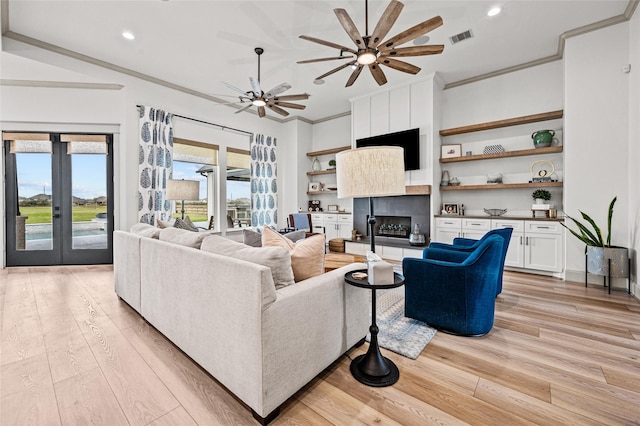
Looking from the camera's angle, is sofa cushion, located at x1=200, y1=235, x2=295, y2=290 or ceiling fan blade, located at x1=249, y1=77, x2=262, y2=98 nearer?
sofa cushion, located at x1=200, y1=235, x2=295, y2=290

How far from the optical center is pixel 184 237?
7.13 ft

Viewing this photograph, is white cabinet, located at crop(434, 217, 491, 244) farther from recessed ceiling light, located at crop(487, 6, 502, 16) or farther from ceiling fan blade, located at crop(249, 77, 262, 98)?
ceiling fan blade, located at crop(249, 77, 262, 98)

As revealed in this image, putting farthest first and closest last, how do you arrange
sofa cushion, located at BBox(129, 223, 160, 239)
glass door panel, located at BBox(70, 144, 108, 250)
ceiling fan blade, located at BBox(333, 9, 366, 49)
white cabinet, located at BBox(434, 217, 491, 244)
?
1. glass door panel, located at BBox(70, 144, 108, 250)
2. white cabinet, located at BBox(434, 217, 491, 244)
3. sofa cushion, located at BBox(129, 223, 160, 239)
4. ceiling fan blade, located at BBox(333, 9, 366, 49)

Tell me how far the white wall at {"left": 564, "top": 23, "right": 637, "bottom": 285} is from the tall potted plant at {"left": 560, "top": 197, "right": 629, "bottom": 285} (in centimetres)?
18

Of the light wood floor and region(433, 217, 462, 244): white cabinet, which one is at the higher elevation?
region(433, 217, 462, 244): white cabinet

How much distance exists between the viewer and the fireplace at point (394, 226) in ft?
18.2

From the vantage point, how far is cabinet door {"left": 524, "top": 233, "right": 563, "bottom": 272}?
12.9ft

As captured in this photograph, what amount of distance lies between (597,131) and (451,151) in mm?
1902

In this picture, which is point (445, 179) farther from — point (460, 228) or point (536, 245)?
point (536, 245)

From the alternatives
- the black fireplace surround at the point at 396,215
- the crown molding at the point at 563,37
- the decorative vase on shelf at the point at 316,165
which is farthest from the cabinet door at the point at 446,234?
the decorative vase on shelf at the point at 316,165

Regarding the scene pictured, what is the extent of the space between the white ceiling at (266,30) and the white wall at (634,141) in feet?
1.31

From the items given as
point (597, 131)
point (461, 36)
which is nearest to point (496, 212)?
point (597, 131)

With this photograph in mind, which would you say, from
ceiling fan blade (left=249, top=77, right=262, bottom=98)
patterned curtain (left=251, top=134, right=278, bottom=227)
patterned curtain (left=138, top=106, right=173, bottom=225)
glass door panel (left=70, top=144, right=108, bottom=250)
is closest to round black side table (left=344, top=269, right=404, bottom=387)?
ceiling fan blade (left=249, top=77, right=262, bottom=98)

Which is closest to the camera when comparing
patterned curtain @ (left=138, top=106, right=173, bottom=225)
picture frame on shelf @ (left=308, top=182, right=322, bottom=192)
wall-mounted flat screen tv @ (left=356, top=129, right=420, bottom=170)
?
patterned curtain @ (left=138, top=106, right=173, bottom=225)
